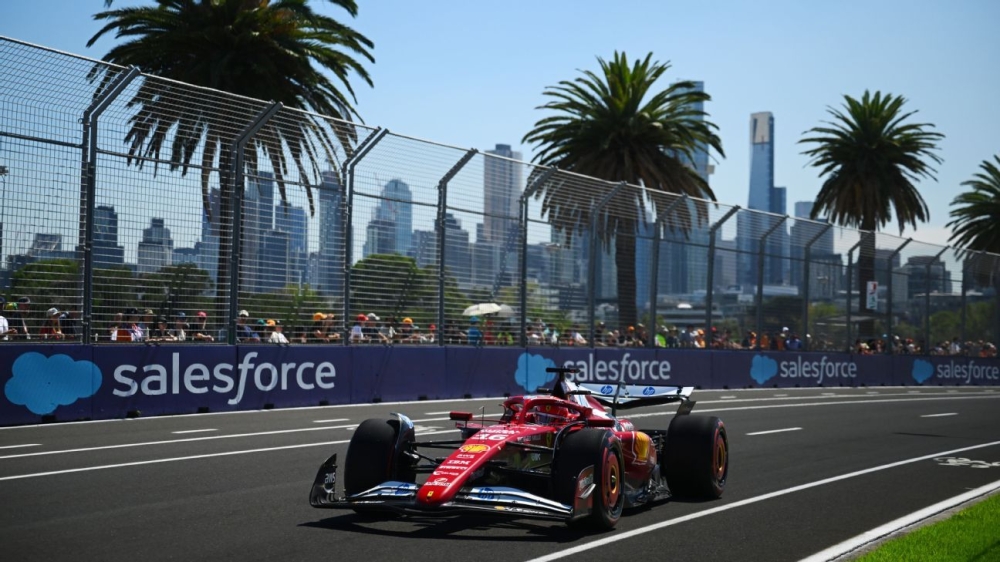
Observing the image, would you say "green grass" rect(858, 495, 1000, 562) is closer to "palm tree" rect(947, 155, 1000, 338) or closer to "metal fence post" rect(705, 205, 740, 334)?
"metal fence post" rect(705, 205, 740, 334)

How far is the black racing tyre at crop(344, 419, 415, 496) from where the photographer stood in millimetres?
8414

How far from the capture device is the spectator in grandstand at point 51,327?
596 inches

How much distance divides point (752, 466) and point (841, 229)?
24913 millimetres

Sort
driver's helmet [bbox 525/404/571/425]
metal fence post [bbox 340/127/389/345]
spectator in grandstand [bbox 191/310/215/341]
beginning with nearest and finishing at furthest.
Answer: driver's helmet [bbox 525/404/571/425] < spectator in grandstand [bbox 191/310/215/341] < metal fence post [bbox 340/127/389/345]

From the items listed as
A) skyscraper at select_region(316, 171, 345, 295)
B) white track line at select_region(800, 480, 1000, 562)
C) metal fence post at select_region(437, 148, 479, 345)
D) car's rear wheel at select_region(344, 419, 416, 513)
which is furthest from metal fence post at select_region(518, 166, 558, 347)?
car's rear wheel at select_region(344, 419, 416, 513)

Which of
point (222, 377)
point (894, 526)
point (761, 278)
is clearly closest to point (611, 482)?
point (894, 526)

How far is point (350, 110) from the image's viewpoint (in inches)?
1248

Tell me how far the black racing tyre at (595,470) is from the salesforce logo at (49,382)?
358 inches

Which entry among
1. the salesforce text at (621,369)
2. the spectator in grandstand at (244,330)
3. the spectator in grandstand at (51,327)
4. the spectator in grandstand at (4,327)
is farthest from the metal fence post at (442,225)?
the spectator in grandstand at (4,327)

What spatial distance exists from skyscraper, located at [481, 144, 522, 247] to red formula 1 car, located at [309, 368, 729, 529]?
12.9 m

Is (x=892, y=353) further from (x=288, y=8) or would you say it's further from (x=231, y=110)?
(x=231, y=110)

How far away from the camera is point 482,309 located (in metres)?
23.0

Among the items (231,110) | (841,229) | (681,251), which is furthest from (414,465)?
(841,229)

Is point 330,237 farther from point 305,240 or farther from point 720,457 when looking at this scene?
point 720,457
